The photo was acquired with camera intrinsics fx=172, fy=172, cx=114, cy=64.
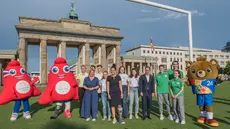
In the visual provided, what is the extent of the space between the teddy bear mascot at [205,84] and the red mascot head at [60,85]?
14.1 feet

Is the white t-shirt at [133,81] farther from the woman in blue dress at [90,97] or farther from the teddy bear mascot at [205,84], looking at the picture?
the teddy bear mascot at [205,84]

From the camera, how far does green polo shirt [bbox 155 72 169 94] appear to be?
635 cm

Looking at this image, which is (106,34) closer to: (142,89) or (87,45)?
(87,45)

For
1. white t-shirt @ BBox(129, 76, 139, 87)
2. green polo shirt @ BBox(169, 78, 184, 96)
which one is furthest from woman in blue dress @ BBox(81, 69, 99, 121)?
green polo shirt @ BBox(169, 78, 184, 96)

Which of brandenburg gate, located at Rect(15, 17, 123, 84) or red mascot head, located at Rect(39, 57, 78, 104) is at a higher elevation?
brandenburg gate, located at Rect(15, 17, 123, 84)

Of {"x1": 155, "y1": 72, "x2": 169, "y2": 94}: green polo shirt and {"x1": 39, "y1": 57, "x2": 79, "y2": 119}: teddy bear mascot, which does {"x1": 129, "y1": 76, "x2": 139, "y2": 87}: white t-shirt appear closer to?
{"x1": 155, "y1": 72, "x2": 169, "y2": 94}: green polo shirt

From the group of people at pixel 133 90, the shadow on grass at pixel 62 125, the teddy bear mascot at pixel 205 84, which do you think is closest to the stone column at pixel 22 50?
the group of people at pixel 133 90

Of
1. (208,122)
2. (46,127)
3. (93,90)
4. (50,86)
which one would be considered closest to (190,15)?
(208,122)

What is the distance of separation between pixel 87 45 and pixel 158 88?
34769 mm

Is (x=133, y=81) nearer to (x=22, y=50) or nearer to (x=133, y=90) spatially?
(x=133, y=90)

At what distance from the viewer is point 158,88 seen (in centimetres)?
646

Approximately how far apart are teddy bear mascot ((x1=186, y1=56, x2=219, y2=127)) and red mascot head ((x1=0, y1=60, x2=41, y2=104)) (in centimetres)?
595

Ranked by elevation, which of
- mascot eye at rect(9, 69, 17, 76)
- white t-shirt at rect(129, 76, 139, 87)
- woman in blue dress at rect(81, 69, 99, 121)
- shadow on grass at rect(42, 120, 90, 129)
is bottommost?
shadow on grass at rect(42, 120, 90, 129)

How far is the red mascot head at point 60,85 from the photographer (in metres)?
6.14
